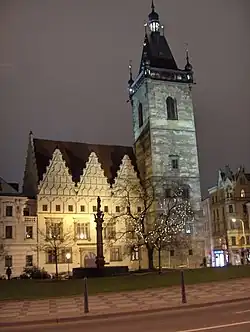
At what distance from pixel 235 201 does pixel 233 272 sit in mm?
45028

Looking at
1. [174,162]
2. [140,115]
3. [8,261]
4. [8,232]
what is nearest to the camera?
[8,261]

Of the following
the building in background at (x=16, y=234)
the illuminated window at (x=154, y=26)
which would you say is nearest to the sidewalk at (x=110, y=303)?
the building in background at (x=16, y=234)

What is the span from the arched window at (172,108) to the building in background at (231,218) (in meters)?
17.2

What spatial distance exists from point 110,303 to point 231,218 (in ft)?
185

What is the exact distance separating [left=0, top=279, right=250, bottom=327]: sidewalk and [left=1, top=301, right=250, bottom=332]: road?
72 centimetres

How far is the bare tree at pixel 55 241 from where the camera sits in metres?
49.6

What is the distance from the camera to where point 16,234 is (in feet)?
162

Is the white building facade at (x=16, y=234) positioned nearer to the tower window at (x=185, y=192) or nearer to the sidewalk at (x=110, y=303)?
the tower window at (x=185, y=192)


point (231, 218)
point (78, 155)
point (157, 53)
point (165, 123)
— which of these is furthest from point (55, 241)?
→ point (157, 53)

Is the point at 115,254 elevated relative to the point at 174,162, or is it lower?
lower

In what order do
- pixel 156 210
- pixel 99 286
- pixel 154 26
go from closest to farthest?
pixel 99 286
pixel 156 210
pixel 154 26

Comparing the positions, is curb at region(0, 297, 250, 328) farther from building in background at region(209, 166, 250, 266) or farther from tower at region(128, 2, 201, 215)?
building in background at region(209, 166, 250, 266)

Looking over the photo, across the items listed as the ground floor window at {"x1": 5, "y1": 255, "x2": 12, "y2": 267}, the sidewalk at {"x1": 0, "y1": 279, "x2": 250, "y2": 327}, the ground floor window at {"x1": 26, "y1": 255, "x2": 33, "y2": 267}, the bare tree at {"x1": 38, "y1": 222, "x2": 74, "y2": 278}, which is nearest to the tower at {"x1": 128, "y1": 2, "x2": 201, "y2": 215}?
the bare tree at {"x1": 38, "y1": 222, "x2": 74, "y2": 278}

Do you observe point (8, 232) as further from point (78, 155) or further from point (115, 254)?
point (78, 155)
